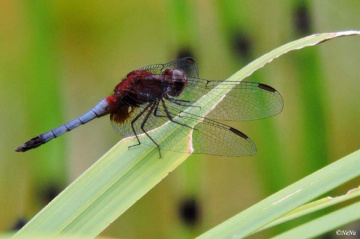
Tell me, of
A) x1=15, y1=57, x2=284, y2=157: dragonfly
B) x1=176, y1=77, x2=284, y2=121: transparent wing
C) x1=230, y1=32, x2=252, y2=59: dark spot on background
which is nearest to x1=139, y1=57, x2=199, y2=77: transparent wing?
x1=15, y1=57, x2=284, y2=157: dragonfly

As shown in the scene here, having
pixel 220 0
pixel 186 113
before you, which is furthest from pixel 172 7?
pixel 186 113

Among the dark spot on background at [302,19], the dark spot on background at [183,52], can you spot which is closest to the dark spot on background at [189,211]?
the dark spot on background at [183,52]

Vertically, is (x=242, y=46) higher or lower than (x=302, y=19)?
lower

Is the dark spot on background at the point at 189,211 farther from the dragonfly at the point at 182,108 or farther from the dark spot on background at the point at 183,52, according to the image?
the dark spot on background at the point at 183,52

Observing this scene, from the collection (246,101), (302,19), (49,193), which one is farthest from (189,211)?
(302,19)

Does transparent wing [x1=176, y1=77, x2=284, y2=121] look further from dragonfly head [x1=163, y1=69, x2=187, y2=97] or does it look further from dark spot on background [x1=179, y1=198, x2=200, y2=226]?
dark spot on background [x1=179, y1=198, x2=200, y2=226]

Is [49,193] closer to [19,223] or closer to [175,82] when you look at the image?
[19,223]
